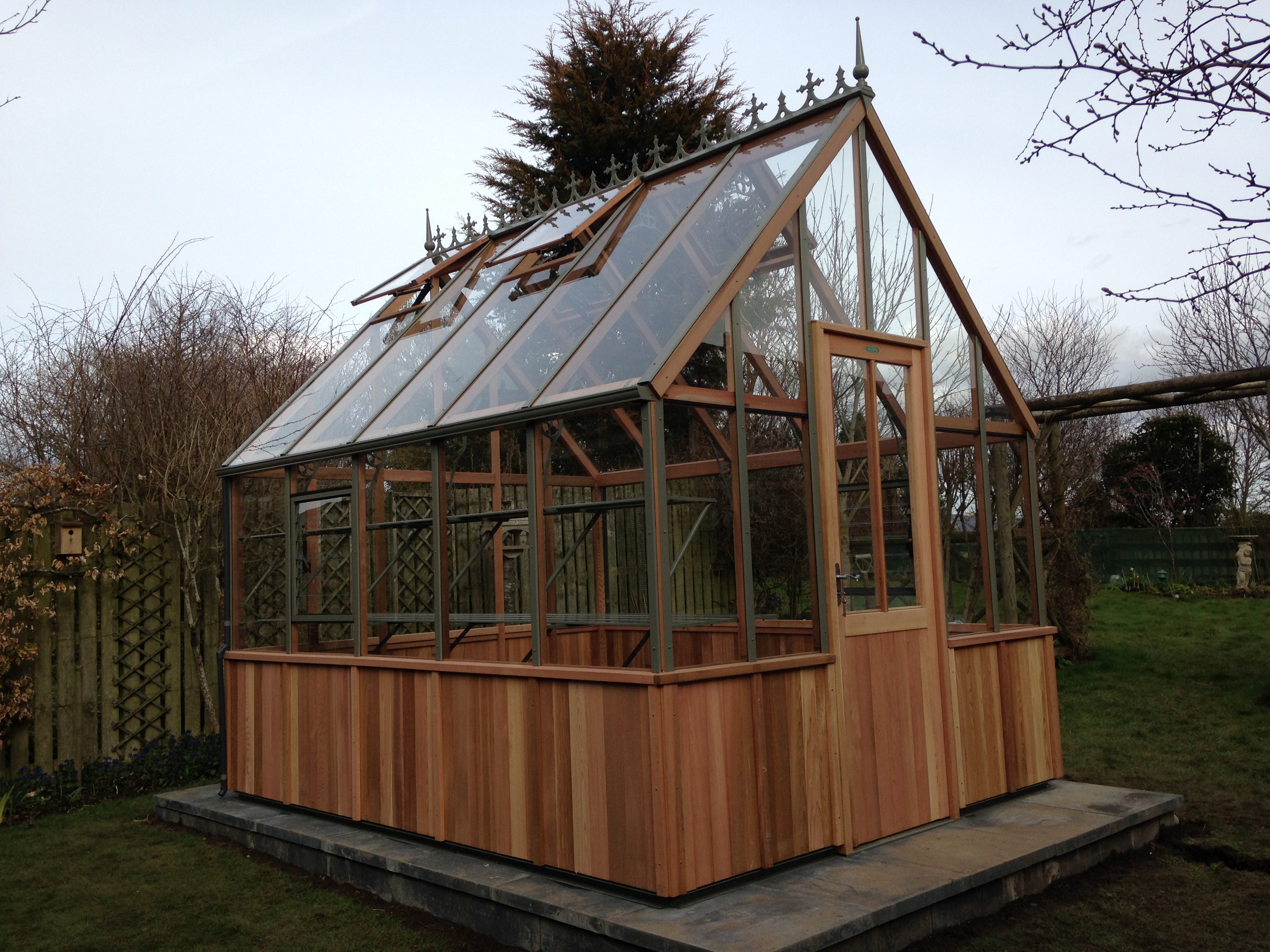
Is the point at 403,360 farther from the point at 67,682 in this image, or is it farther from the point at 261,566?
the point at 67,682

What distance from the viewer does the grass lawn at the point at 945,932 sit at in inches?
175

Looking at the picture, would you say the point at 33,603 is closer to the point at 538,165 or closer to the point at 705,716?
the point at 705,716

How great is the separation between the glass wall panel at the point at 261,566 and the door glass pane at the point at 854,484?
3.52m

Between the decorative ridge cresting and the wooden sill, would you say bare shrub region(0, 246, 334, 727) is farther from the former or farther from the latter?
the wooden sill

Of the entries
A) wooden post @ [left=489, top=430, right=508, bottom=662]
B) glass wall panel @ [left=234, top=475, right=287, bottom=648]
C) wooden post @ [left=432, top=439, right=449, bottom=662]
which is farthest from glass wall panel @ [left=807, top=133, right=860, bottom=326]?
glass wall panel @ [left=234, top=475, right=287, bottom=648]

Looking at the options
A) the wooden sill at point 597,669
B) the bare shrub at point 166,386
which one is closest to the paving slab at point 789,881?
the wooden sill at point 597,669

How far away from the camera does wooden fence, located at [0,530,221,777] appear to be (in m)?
7.06

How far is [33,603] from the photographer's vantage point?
6906 millimetres

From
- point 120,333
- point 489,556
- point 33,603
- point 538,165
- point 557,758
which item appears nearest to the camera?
point 557,758

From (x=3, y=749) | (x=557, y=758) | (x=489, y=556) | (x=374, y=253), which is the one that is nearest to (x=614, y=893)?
(x=557, y=758)

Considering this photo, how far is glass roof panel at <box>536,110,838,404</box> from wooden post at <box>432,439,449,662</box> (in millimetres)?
918

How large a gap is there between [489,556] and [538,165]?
29.3 feet

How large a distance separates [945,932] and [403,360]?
466 centimetres

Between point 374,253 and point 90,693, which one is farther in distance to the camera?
point 374,253
